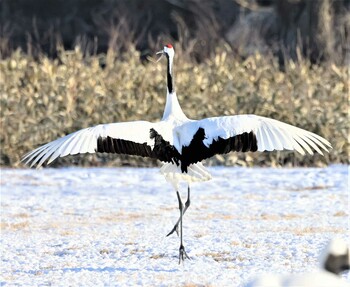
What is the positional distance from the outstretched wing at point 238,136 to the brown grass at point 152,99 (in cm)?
689

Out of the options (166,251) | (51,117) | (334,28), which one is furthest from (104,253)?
(334,28)

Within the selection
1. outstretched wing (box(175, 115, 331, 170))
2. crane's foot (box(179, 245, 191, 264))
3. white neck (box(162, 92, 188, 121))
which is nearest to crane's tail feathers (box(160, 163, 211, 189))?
outstretched wing (box(175, 115, 331, 170))

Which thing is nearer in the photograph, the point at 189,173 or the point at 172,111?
the point at 189,173

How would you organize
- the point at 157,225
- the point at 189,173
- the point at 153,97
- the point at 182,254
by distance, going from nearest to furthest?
the point at 182,254, the point at 189,173, the point at 157,225, the point at 153,97

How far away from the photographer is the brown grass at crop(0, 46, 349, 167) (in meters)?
15.4

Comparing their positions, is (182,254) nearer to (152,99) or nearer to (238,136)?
(238,136)

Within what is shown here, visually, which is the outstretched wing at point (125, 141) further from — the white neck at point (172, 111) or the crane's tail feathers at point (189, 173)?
the white neck at point (172, 111)

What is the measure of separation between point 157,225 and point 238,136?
2.53 meters

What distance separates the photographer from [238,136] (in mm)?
8234

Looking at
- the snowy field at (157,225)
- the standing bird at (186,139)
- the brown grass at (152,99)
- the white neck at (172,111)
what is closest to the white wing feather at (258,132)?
the standing bird at (186,139)

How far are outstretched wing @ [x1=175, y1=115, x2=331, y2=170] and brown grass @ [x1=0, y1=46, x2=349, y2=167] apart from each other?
6.89 m

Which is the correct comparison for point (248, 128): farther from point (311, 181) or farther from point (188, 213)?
point (311, 181)

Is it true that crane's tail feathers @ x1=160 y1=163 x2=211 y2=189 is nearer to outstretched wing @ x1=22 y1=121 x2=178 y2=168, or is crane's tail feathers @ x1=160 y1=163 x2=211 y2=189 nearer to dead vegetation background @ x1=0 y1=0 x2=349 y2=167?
outstretched wing @ x1=22 y1=121 x2=178 y2=168

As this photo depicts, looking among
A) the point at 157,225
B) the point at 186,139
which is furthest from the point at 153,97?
the point at 186,139
